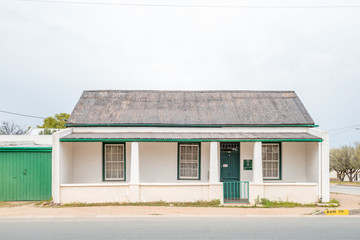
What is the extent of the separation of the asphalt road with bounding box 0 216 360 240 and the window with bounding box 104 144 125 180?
406 cm

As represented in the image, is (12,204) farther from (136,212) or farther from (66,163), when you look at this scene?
(136,212)

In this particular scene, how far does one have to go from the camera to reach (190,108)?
15.6 m

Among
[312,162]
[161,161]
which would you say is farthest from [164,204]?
[312,162]

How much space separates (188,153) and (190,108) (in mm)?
2307

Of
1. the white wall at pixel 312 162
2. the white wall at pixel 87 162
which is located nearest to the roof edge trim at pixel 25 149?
the white wall at pixel 87 162

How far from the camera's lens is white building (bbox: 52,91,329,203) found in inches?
511

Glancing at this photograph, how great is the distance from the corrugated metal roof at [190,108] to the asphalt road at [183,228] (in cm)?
508

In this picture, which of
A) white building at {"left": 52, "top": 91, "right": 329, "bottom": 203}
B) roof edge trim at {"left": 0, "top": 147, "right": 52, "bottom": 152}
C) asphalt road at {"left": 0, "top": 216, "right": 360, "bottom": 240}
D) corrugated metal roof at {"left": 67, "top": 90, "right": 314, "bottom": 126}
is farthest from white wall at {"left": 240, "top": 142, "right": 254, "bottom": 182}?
roof edge trim at {"left": 0, "top": 147, "right": 52, "bottom": 152}

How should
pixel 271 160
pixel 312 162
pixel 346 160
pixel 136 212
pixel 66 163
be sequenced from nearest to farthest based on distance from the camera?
1. pixel 136 212
2. pixel 66 163
3. pixel 312 162
4. pixel 271 160
5. pixel 346 160

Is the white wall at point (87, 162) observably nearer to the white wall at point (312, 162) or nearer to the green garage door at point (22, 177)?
the green garage door at point (22, 177)

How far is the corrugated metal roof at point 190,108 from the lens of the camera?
14508 mm

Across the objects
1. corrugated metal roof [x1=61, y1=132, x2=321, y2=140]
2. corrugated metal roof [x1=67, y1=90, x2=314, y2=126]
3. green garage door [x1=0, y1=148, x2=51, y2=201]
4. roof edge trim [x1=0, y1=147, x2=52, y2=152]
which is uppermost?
corrugated metal roof [x1=67, y1=90, x2=314, y2=126]

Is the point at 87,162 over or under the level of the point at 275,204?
over

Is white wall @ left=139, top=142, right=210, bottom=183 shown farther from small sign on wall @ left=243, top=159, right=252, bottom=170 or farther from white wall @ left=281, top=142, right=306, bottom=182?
white wall @ left=281, top=142, right=306, bottom=182
